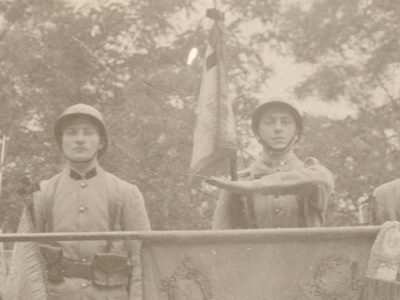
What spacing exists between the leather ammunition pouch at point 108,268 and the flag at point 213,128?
779 millimetres

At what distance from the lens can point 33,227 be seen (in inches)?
217

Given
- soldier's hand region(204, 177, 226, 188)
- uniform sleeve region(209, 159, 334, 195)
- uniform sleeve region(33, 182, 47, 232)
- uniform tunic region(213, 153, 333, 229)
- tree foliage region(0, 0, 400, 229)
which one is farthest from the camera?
tree foliage region(0, 0, 400, 229)

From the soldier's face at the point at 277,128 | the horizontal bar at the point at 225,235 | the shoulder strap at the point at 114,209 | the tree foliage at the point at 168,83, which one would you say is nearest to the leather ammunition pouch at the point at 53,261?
the shoulder strap at the point at 114,209

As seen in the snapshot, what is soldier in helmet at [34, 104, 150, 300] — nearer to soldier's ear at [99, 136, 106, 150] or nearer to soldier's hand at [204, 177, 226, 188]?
soldier's ear at [99, 136, 106, 150]

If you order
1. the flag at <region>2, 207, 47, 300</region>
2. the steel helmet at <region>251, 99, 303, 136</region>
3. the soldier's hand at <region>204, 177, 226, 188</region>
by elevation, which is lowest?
the flag at <region>2, 207, 47, 300</region>

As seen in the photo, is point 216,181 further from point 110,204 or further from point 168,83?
point 168,83

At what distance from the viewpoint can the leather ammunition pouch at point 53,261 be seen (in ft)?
17.5

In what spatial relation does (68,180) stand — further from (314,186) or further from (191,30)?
(191,30)

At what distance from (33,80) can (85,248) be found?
1060cm

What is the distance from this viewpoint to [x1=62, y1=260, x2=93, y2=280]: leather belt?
5387mm

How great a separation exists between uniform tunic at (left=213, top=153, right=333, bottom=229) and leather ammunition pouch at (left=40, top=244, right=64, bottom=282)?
1.07 meters

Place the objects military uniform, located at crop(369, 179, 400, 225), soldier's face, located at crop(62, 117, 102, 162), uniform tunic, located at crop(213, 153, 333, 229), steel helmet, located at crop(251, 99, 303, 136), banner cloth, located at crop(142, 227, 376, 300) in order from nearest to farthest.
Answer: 1. banner cloth, located at crop(142, 227, 376, 300)
2. uniform tunic, located at crop(213, 153, 333, 229)
3. soldier's face, located at crop(62, 117, 102, 162)
4. steel helmet, located at crop(251, 99, 303, 136)
5. military uniform, located at crop(369, 179, 400, 225)

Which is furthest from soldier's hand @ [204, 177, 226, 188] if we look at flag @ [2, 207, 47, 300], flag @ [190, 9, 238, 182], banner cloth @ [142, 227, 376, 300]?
flag @ [2, 207, 47, 300]

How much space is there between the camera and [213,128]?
5621mm
